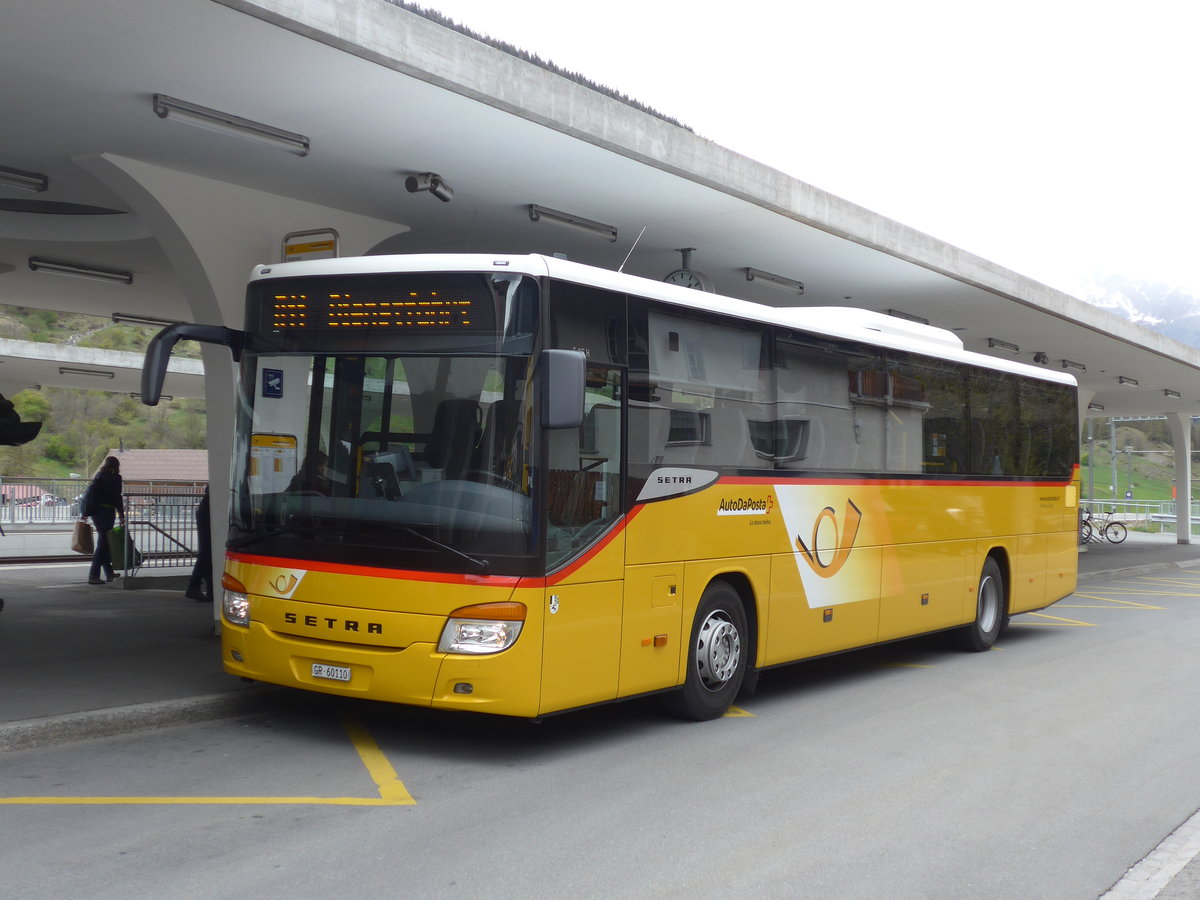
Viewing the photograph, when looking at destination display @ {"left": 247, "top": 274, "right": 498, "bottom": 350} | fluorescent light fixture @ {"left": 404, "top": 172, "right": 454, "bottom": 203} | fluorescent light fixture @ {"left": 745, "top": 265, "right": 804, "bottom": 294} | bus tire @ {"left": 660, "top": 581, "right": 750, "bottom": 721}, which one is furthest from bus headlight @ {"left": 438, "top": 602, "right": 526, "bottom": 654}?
fluorescent light fixture @ {"left": 745, "top": 265, "right": 804, "bottom": 294}

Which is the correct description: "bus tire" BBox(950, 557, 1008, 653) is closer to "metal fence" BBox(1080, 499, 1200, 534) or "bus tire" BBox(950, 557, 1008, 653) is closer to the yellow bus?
the yellow bus

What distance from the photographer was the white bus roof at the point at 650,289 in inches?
281

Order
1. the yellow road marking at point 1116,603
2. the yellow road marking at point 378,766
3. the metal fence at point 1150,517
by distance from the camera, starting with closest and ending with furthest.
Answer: the yellow road marking at point 378,766 < the yellow road marking at point 1116,603 < the metal fence at point 1150,517

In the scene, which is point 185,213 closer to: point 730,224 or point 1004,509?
point 730,224

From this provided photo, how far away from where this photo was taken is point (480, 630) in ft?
22.6

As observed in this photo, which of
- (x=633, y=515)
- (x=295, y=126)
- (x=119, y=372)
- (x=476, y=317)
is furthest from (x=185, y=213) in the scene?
(x=119, y=372)

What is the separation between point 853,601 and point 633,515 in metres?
3.40

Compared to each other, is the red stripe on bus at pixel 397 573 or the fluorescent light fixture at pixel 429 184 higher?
the fluorescent light fixture at pixel 429 184

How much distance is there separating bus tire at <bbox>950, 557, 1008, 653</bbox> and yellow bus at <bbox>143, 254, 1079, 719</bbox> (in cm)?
399

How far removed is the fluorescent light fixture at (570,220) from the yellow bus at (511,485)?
390 centimetres

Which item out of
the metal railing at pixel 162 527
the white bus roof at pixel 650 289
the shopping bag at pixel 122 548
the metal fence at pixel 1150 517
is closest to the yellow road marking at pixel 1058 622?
the white bus roof at pixel 650 289

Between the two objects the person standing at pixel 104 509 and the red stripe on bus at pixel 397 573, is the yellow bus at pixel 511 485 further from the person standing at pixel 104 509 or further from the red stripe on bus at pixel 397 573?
the person standing at pixel 104 509

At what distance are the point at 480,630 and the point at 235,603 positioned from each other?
1885 mm

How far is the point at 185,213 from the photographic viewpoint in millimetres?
10961
